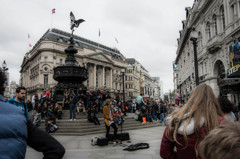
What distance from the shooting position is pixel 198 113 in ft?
6.75

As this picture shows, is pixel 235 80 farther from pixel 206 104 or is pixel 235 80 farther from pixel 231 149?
pixel 231 149

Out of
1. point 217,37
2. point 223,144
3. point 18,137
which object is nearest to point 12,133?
point 18,137

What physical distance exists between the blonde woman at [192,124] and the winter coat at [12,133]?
5.04 ft

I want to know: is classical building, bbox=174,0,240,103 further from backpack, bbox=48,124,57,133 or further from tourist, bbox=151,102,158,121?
backpack, bbox=48,124,57,133

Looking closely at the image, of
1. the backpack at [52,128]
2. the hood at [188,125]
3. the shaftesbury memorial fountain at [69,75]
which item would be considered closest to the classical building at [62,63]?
the shaftesbury memorial fountain at [69,75]

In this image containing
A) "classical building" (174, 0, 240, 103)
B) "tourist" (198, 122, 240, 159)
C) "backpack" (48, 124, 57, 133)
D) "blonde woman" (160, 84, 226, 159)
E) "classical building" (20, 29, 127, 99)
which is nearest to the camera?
"tourist" (198, 122, 240, 159)

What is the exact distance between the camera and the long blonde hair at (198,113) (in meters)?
2.01

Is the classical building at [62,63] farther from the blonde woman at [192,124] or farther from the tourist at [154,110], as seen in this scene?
the blonde woman at [192,124]

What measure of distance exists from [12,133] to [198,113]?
1853 mm

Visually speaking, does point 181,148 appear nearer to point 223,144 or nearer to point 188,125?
point 188,125

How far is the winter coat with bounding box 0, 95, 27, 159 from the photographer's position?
1.43 m

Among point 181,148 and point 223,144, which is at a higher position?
point 223,144

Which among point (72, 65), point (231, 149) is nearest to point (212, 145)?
point (231, 149)

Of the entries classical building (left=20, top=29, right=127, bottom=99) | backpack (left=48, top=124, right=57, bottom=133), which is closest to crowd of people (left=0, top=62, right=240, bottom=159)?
backpack (left=48, top=124, right=57, bottom=133)
